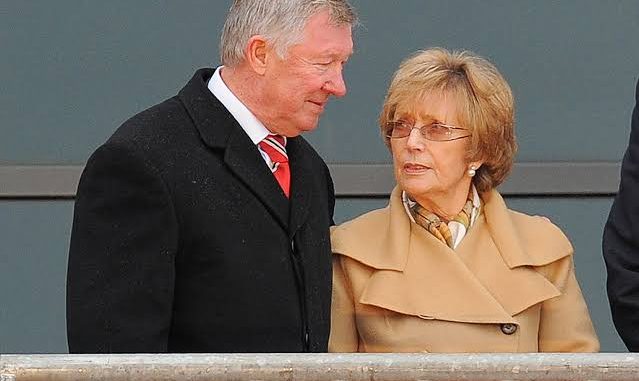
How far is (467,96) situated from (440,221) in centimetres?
27

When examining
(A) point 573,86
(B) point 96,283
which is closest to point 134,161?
(B) point 96,283

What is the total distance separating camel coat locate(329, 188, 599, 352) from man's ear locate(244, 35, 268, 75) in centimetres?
45

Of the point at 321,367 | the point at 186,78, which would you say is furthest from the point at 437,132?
the point at 186,78

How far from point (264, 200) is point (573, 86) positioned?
1789 millimetres

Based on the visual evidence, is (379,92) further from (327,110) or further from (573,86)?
(573,86)

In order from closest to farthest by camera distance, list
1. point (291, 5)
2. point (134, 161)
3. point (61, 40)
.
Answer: point (134, 161) < point (291, 5) < point (61, 40)

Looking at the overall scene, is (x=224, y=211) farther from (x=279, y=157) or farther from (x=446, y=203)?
(x=446, y=203)

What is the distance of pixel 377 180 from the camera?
4469mm

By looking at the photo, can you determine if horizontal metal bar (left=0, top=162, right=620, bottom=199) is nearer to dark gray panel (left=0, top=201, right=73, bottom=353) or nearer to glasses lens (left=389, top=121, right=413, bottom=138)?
dark gray panel (left=0, top=201, right=73, bottom=353)

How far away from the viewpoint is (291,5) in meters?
2.94

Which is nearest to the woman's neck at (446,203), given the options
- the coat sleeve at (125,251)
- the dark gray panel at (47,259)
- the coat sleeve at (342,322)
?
the coat sleeve at (342,322)

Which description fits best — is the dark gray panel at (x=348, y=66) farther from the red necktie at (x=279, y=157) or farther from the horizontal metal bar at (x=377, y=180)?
the red necktie at (x=279, y=157)

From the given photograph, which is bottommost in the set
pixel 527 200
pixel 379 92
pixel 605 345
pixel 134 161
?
pixel 605 345

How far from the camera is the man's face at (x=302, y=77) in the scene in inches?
116
